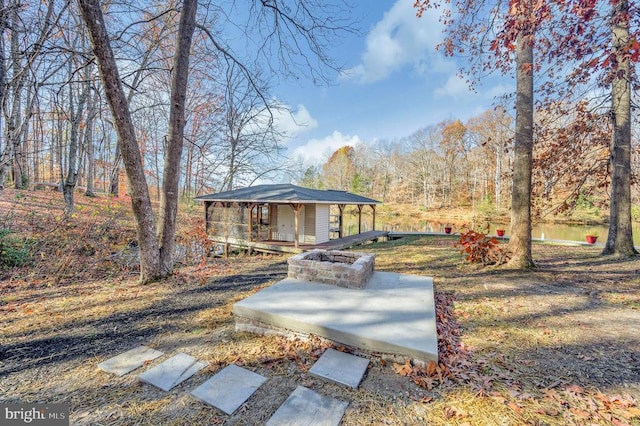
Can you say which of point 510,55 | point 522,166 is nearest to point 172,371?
point 510,55

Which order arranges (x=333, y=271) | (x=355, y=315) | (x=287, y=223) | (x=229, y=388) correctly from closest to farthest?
(x=229, y=388)
(x=355, y=315)
(x=333, y=271)
(x=287, y=223)

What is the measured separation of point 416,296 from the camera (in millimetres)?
3627

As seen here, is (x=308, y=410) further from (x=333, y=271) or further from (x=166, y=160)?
(x=166, y=160)

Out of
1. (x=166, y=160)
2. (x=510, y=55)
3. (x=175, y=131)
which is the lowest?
(x=166, y=160)

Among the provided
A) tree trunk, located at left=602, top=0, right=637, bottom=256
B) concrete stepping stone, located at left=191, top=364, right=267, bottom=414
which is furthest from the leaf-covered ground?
tree trunk, located at left=602, top=0, right=637, bottom=256

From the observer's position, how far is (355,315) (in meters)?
2.93

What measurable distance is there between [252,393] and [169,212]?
3.95m

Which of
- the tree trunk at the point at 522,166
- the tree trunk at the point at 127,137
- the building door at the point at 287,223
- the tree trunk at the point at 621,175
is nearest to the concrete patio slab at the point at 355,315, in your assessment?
the tree trunk at the point at 127,137

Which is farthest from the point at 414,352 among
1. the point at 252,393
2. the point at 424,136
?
the point at 424,136

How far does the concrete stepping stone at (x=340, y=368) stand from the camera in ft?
6.97

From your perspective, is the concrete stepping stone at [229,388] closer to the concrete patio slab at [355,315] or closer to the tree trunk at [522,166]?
the concrete patio slab at [355,315]

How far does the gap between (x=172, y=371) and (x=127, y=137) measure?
12.0 feet

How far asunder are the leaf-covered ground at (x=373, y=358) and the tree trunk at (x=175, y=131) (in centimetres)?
75

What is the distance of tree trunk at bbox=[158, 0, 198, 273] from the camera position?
481 cm
